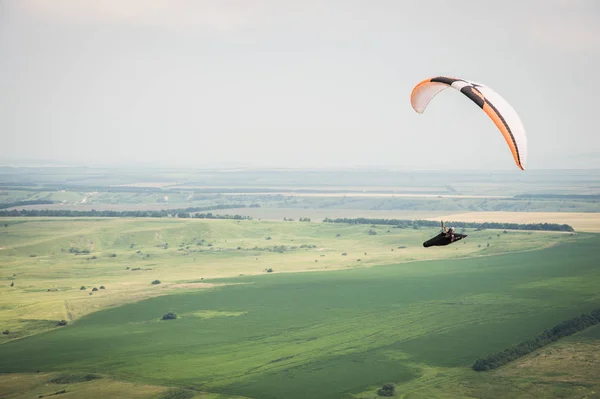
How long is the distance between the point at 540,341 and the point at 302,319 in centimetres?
3706

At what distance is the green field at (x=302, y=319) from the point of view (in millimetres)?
99000

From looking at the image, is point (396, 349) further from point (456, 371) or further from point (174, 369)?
point (174, 369)

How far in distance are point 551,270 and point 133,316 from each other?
83.6 meters

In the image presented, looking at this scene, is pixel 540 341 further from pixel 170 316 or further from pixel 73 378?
pixel 73 378

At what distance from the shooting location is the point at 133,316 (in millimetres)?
132875

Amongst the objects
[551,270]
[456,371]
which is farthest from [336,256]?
[456,371]

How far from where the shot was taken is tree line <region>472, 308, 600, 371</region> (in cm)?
10219

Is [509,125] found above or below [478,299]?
above

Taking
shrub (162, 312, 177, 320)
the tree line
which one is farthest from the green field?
the tree line

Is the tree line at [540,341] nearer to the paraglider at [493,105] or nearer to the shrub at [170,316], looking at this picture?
the paraglider at [493,105]

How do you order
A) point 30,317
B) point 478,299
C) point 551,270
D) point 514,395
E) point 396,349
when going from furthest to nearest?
point 551,270
point 478,299
point 30,317
point 396,349
point 514,395

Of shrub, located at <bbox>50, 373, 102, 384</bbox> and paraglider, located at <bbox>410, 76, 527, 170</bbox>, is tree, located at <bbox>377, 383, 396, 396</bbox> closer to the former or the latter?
shrub, located at <bbox>50, 373, 102, 384</bbox>

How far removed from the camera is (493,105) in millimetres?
52375

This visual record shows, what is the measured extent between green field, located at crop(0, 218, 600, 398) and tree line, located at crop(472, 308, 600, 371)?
7.20 feet
